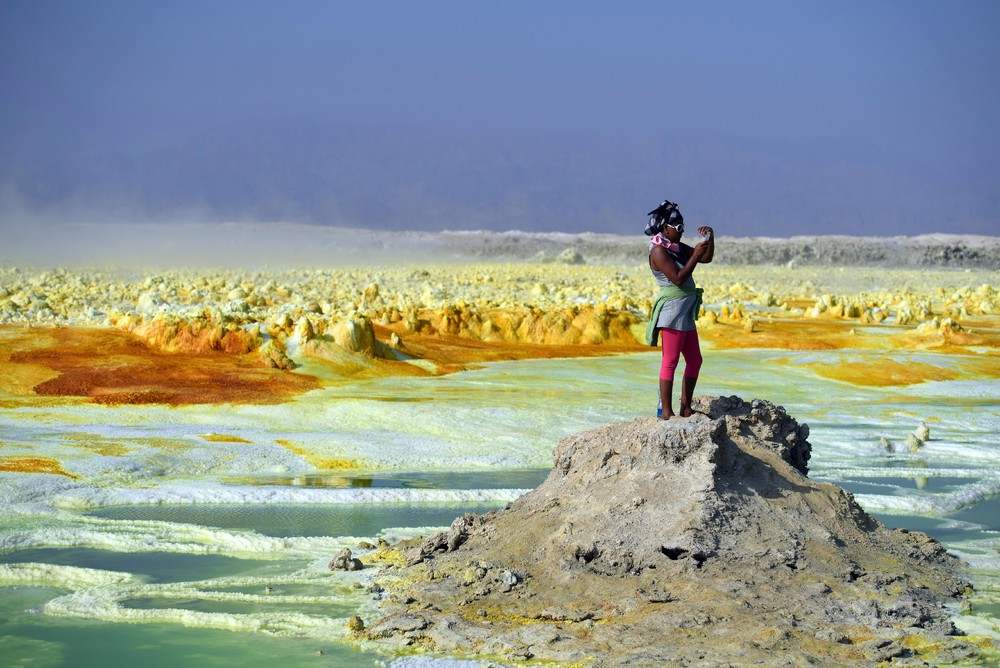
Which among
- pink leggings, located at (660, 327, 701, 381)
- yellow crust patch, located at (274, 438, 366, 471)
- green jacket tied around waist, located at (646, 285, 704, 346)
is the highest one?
green jacket tied around waist, located at (646, 285, 704, 346)

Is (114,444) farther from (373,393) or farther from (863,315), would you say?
(863,315)

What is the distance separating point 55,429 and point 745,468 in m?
6.31

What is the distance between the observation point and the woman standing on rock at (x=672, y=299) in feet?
21.6

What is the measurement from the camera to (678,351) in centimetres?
671

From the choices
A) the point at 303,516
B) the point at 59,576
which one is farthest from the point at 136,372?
the point at 59,576

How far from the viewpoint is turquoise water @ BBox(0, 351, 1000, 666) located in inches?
220

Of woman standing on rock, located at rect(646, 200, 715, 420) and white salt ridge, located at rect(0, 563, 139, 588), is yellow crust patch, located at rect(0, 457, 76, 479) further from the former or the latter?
woman standing on rock, located at rect(646, 200, 715, 420)

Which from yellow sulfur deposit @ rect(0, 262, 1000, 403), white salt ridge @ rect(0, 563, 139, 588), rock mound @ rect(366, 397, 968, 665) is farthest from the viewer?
yellow sulfur deposit @ rect(0, 262, 1000, 403)

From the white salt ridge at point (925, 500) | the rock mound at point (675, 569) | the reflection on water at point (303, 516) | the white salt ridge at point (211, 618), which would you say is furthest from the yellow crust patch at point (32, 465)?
the white salt ridge at point (925, 500)

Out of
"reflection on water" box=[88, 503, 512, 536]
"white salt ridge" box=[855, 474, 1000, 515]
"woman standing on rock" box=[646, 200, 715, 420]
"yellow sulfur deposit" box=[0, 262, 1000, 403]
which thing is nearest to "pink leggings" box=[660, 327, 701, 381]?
"woman standing on rock" box=[646, 200, 715, 420]

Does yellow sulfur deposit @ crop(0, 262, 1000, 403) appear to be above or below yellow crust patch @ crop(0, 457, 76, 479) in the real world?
above

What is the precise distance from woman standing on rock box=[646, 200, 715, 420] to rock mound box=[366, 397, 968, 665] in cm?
36

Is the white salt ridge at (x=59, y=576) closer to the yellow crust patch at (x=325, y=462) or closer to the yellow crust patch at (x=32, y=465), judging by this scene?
the yellow crust patch at (x=32, y=465)

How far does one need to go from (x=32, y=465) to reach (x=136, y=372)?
3942 mm
